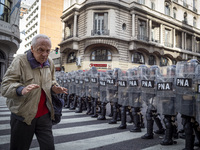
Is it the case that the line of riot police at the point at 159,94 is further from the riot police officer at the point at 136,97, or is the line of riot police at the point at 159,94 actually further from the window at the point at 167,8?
the window at the point at 167,8

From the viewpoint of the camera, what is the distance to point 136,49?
23.9 metres

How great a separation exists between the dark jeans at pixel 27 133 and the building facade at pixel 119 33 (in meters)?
20.1

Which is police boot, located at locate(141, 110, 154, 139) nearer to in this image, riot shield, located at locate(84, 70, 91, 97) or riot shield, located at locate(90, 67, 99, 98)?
riot shield, located at locate(90, 67, 99, 98)

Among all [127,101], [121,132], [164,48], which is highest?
[164,48]

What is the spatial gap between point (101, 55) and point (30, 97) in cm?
2127

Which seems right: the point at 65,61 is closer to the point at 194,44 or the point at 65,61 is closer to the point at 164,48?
the point at 164,48

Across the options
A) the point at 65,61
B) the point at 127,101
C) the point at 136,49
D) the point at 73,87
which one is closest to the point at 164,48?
the point at 136,49

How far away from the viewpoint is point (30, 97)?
83.2 inches

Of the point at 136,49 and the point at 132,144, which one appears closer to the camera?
the point at 132,144

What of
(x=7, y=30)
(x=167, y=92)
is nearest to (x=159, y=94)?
(x=167, y=92)

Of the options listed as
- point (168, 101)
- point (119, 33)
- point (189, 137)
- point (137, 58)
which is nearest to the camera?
point (189, 137)

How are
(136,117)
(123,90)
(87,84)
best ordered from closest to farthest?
(136,117), (123,90), (87,84)

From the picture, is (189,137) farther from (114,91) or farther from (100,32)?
(100,32)

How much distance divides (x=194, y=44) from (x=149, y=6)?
47.4ft
